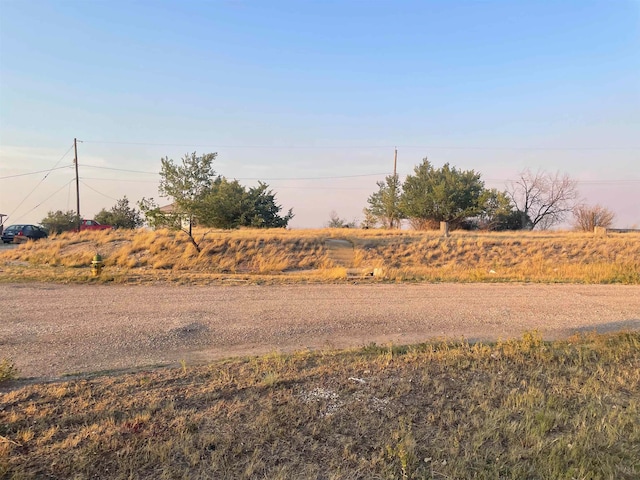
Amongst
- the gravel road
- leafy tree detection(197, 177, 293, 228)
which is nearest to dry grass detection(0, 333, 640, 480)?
the gravel road

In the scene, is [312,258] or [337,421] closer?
[337,421]

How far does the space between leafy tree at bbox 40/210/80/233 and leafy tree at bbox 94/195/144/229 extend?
697 cm

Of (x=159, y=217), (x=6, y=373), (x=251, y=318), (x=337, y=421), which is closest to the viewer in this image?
(x=337, y=421)

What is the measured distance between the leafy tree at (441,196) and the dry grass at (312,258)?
17.7 metres

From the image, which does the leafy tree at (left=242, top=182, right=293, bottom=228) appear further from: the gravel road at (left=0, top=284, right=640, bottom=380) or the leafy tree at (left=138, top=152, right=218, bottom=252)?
the gravel road at (left=0, top=284, right=640, bottom=380)

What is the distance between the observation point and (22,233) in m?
34.5

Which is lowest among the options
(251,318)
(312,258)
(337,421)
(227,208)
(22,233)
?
(337,421)

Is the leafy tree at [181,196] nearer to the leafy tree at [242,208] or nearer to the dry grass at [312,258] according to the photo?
the dry grass at [312,258]

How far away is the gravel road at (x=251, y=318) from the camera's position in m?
5.89

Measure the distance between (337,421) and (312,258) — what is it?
1645 centimetres

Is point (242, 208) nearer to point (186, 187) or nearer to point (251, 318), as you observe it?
point (186, 187)

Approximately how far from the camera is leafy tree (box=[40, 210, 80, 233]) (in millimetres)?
39562

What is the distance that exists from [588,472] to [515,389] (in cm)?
135

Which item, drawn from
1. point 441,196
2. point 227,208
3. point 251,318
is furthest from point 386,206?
point 251,318
